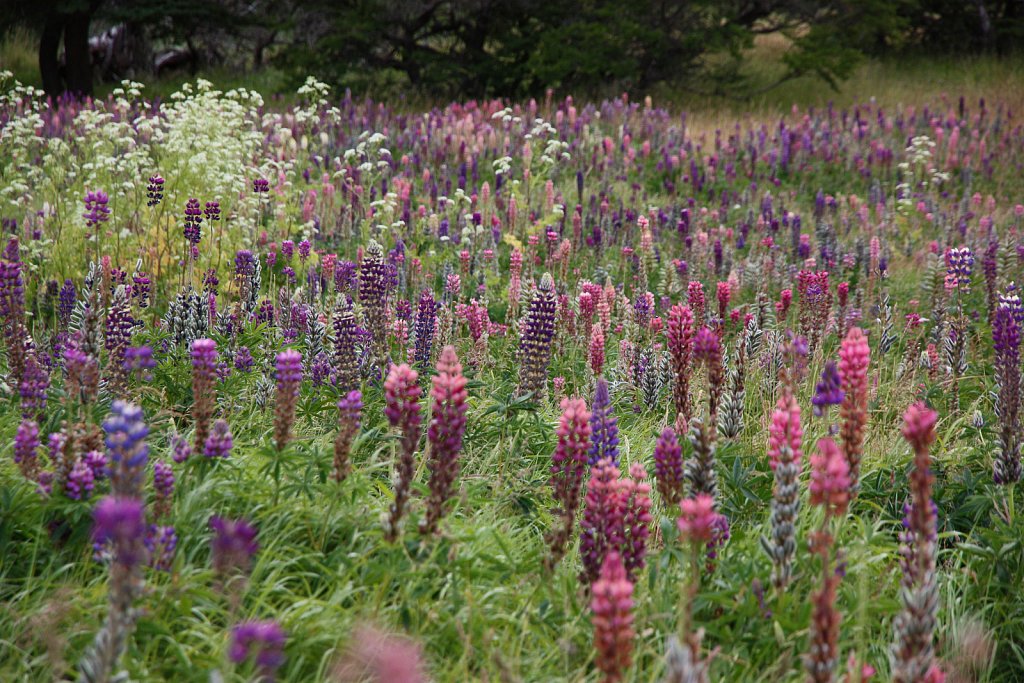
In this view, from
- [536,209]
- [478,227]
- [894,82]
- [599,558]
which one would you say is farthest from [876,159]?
[599,558]

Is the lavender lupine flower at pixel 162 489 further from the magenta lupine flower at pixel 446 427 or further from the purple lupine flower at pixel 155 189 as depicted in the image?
the purple lupine flower at pixel 155 189

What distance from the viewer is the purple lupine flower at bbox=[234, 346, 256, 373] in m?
4.04

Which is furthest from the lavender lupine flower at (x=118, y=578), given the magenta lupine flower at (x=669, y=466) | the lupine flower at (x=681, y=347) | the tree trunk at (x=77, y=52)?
the tree trunk at (x=77, y=52)

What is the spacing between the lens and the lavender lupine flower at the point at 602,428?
2.92 m

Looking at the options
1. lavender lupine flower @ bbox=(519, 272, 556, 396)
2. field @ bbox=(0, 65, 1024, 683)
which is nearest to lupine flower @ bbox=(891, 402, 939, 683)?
field @ bbox=(0, 65, 1024, 683)

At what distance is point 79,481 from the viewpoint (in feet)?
8.56

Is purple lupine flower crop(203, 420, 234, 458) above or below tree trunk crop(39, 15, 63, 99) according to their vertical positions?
below

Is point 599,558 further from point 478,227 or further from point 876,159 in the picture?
point 876,159

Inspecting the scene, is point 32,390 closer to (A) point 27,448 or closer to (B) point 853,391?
(A) point 27,448

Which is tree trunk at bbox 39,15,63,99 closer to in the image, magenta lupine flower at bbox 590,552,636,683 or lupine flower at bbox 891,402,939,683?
magenta lupine flower at bbox 590,552,636,683

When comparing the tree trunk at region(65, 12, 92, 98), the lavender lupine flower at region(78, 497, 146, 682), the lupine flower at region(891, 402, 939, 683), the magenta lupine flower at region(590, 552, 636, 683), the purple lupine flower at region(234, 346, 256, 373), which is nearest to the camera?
the lavender lupine flower at region(78, 497, 146, 682)

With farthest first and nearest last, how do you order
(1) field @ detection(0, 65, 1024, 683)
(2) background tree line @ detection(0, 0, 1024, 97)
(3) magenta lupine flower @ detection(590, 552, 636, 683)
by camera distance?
(2) background tree line @ detection(0, 0, 1024, 97) → (1) field @ detection(0, 65, 1024, 683) → (3) magenta lupine flower @ detection(590, 552, 636, 683)

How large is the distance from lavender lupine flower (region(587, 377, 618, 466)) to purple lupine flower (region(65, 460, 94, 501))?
1.55m

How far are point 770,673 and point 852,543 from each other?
2.05 feet
